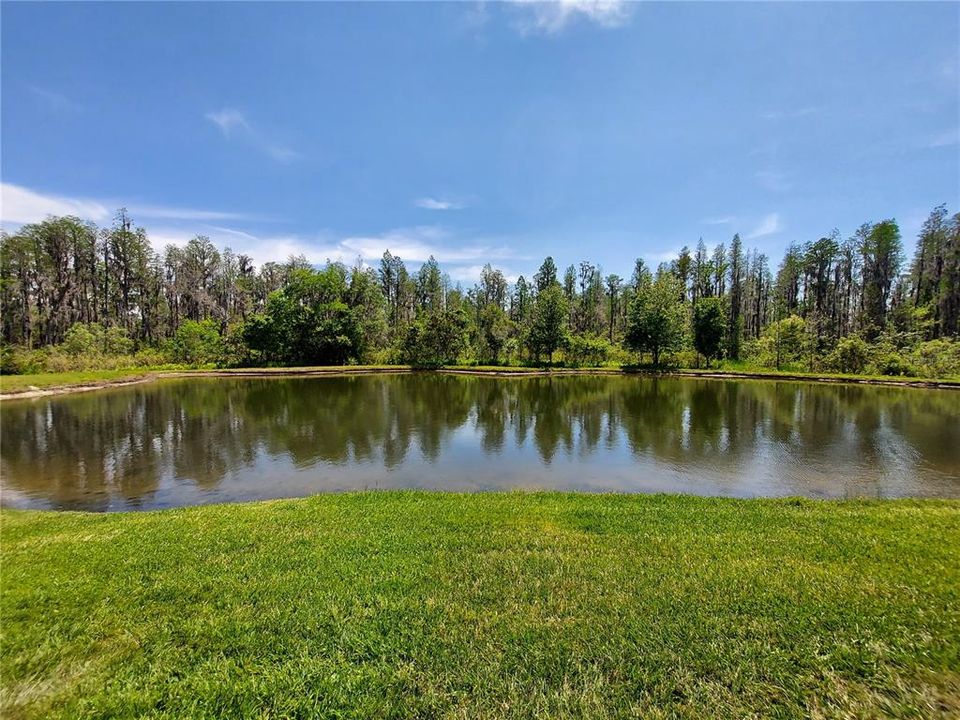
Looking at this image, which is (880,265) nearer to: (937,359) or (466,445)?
(937,359)

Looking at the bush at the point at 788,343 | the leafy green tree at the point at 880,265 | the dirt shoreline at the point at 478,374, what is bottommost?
the dirt shoreline at the point at 478,374

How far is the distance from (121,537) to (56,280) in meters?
68.1

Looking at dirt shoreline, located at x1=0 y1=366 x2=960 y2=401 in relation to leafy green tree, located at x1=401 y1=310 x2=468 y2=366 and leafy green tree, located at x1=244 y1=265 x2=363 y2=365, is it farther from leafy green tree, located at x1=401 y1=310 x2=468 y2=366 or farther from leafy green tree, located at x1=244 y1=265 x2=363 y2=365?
leafy green tree, located at x1=244 y1=265 x2=363 y2=365

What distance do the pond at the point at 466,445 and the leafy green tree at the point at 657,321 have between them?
1951cm

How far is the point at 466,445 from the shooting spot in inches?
608

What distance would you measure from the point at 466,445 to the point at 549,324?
3769cm

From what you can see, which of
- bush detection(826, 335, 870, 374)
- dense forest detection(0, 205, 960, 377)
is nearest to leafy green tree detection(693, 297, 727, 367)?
dense forest detection(0, 205, 960, 377)

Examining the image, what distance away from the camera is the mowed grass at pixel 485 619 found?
3.21 metres

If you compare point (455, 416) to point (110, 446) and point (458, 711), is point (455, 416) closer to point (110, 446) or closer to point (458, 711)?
point (110, 446)

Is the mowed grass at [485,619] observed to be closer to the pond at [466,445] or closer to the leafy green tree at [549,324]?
the pond at [466,445]

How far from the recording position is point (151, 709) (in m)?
3.10

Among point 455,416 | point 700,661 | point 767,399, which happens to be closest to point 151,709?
→ point 700,661

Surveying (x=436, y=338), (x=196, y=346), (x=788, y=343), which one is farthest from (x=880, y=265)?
(x=196, y=346)

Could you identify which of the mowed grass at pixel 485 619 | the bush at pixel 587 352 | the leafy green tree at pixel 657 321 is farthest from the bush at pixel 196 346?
the mowed grass at pixel 485 619
